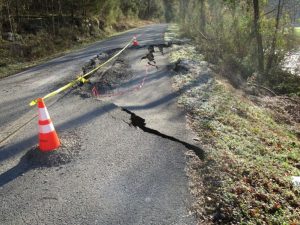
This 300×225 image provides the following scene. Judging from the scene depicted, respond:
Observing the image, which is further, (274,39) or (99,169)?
(274,39)

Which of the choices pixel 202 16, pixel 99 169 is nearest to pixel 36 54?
pixel 99 169

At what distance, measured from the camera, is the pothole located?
4.20m

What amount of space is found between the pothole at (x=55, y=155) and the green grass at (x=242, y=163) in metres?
1.77

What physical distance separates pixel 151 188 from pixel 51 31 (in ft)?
52.9

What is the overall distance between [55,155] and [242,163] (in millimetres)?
2654

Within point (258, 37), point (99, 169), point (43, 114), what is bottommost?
point (99, 169)

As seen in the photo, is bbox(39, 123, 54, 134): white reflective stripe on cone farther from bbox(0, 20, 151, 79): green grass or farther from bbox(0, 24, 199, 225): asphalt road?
bbox(0, 20, 151, 79): green grass

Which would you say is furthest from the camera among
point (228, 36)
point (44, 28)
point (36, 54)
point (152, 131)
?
point (44, 28)

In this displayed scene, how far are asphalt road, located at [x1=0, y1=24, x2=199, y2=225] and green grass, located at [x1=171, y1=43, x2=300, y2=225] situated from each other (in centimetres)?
35

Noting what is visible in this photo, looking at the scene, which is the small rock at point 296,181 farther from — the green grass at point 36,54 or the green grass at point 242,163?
the green grass at point 36,54

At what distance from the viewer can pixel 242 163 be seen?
444 centimetres

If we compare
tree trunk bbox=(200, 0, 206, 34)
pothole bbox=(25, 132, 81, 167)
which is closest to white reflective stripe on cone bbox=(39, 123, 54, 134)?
pothole bbox=(25, 132, 81, 167)

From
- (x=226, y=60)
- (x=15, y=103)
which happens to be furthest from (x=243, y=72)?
(x=15, y=103)

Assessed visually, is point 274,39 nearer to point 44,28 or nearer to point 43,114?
point 44,28
